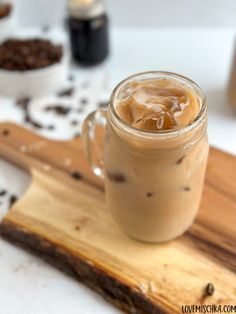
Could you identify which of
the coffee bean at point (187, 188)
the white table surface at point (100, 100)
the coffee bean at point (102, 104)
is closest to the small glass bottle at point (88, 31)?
the white table surface at point (100, 100)

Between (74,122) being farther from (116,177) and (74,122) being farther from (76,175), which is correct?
(116,177)

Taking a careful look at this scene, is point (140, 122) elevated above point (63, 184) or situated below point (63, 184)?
above

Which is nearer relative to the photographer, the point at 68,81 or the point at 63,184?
the point at 63,184

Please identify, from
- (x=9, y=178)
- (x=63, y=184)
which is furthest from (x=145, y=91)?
(x=9, y=178)

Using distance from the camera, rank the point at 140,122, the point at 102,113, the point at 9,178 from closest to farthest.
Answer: the point at 140,122 < the point at 102,113 < the point at 9,178

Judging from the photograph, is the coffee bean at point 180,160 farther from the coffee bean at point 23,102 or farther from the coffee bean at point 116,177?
the coffee bean at point 23,102

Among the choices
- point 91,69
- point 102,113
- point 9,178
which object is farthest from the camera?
point 91,69

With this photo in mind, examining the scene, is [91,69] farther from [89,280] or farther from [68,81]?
[89,280]

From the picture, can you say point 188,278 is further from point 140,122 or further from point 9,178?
point 9,178

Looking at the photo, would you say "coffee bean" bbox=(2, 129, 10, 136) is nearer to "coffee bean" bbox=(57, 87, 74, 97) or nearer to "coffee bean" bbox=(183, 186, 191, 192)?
"coffee bean" bbox=(57, 87, 74, 97)
